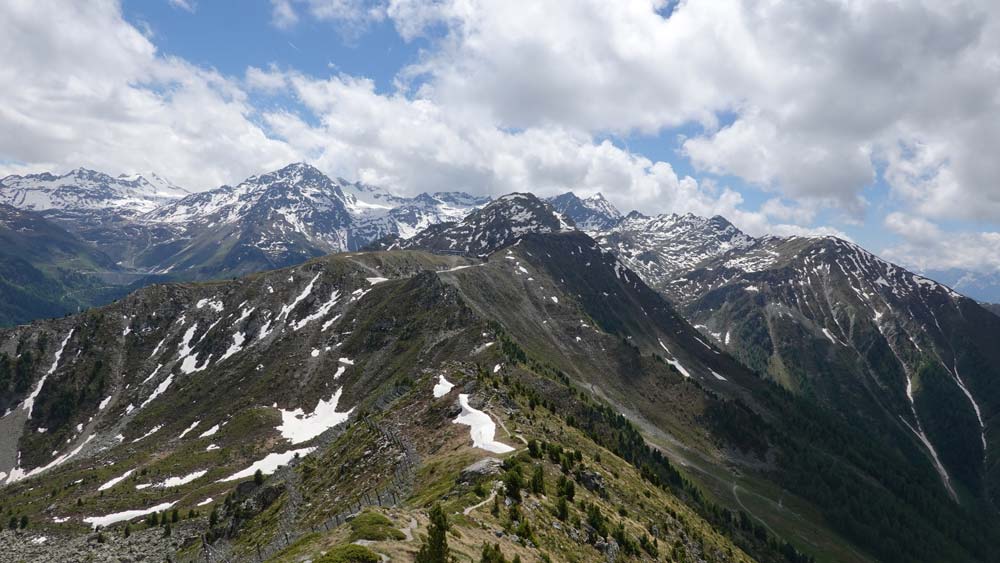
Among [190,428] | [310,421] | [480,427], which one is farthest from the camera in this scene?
[190,428]

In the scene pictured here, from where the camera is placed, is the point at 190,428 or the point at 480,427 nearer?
the point at 480,427

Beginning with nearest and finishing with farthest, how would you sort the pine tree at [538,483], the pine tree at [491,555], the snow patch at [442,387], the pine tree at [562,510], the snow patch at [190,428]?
1. the pine tree at [491,555]
2. the pine tree at [562,510]
3. the pine tree at [538,483]
4. the snow patch at [442,387]
5. the snow patch at [190,428]

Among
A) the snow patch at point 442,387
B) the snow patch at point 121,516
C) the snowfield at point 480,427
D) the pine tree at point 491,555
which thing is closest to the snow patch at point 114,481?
the snow patch at point 121,516

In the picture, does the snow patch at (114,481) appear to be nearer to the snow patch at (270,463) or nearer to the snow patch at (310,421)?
the snow patch at (270,463)

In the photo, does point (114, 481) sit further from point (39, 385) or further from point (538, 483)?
point (538, 483)

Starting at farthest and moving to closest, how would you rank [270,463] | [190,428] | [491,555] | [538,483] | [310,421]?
[190,428] → [310,421] → [270,463] → [538,483] → [491,555]

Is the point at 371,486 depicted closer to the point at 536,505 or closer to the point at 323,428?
the point at 536,505

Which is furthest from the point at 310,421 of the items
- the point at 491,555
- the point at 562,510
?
the point at 491,555

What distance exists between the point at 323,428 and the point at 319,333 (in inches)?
2310

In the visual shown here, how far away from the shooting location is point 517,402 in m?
90.5

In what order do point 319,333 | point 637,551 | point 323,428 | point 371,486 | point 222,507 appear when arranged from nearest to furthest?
point 637,551 → point 371,486 → point 222,507 → point 323,428 → point 319,333

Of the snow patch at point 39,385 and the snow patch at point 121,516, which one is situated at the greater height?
the snow patch at point 39,385

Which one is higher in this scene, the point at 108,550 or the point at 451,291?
the point at 451,291

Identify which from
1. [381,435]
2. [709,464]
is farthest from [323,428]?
[709,464]
